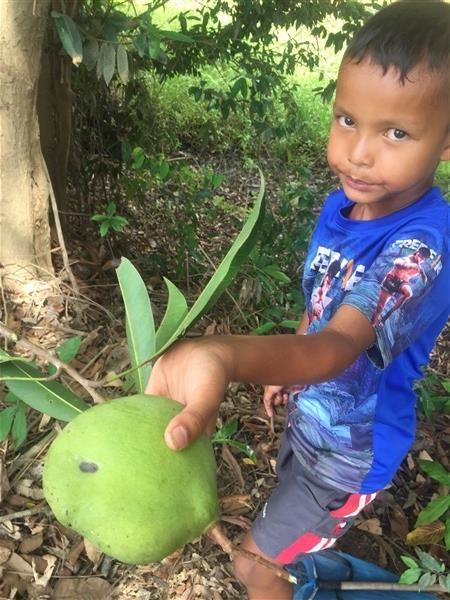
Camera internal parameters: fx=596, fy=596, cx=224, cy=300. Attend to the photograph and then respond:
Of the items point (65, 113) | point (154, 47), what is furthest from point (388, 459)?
point (65, 113)

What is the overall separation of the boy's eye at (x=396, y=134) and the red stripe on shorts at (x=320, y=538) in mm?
823

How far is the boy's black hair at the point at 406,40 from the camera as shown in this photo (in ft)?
3.46

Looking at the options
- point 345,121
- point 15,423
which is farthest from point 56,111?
point 345,121

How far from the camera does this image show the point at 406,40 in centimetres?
108

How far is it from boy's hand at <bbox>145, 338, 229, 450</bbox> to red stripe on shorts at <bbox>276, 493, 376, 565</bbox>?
77 cm

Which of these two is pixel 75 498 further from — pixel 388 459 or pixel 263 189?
pixel 388 459

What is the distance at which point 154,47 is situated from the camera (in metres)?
1.90

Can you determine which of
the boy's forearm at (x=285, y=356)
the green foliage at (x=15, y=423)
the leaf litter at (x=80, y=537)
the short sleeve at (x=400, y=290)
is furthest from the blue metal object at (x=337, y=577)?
the boy's forearm at (x=285, y=356)

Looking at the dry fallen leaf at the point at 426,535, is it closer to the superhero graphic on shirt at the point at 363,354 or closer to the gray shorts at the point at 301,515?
the gray shorts at the point at 301,515

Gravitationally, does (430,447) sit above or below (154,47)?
below

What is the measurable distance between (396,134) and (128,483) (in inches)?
30.9

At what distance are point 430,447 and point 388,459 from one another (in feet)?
3.56

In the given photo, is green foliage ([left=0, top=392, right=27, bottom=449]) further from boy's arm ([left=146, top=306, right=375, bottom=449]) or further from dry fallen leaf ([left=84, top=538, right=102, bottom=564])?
boy's arm ([left=146, top=306, right=375, bottom=449])

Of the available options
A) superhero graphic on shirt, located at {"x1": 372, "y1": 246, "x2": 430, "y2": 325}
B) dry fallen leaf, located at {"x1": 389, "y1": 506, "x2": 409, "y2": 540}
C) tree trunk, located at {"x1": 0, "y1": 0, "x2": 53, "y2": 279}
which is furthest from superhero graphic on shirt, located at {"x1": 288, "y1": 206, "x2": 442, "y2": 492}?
Result: tree trunk, located at {"x1": 0, "y1": 0, "x2": 53, "y2": 279}
